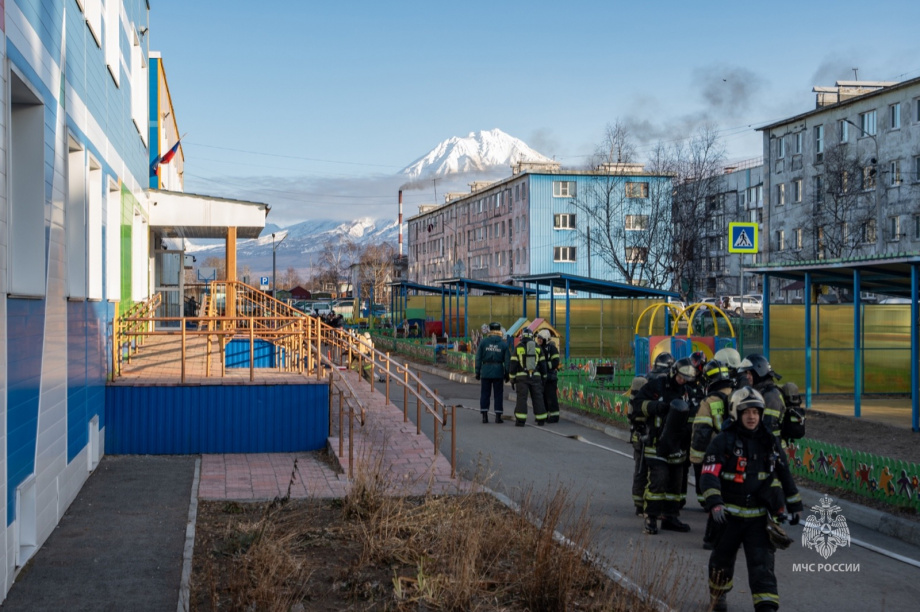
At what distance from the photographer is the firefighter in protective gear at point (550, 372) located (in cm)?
1723

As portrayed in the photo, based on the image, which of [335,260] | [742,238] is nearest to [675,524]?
[742,238]

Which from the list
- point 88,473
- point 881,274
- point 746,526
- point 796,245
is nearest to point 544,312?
point 881,274

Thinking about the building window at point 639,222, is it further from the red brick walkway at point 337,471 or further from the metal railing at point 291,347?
the red brick walkway at point 337,471

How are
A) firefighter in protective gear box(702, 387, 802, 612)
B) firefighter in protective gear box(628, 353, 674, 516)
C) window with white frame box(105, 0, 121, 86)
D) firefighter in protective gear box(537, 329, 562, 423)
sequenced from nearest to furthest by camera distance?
firefighter in protective gear box(702, 387, 802, 612) < firefighter in protective gear box(628, 353, 674, 516) < window with white frame box(105, 0, 121, 86) < firefighter in protective gear box(537, 329, 562, 423)

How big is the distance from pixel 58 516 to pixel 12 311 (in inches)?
108

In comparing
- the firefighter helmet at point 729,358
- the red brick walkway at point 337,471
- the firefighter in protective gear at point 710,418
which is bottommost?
the red brick walkway at point 337,471

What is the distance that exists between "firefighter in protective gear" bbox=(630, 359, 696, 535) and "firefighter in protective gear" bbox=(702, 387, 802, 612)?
2.28 metres

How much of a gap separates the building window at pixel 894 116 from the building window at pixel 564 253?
86.6 ft

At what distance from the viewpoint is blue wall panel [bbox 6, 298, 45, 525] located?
264 inches

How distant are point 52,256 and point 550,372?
10.5 metres

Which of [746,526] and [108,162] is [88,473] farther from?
[746,526]

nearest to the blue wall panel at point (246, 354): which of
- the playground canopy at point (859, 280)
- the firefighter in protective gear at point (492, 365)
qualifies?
the firefighter in protective gear at point (492, 365)

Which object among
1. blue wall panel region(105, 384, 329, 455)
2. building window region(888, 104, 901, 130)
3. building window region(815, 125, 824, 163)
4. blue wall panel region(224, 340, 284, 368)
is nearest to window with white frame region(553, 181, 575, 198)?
building window region(815, 125, 824, 163)

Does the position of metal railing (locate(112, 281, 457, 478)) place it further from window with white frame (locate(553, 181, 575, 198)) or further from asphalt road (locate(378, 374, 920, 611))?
window with white frame (locate(553, 181, 575, 198))
